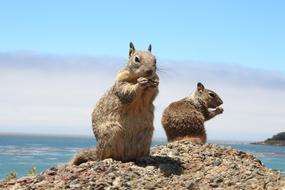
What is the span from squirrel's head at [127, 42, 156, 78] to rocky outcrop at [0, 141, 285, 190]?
5.33 ft

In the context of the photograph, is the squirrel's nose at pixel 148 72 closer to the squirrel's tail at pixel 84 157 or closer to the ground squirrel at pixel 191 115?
the squirrel's tail at pixel 84 157

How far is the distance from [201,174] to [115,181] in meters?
1.63

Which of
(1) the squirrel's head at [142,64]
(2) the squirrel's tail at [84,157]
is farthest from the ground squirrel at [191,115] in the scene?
(1) the squirrel's head at [142,64]

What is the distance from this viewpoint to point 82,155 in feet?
41.0

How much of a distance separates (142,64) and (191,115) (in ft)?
17.8

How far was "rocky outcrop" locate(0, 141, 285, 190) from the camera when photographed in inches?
425

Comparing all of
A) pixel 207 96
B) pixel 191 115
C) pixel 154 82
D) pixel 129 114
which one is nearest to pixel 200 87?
pixel 207 96

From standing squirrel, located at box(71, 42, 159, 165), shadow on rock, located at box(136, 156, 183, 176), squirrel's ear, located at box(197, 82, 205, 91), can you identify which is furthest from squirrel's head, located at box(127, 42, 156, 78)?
squirrel's ear, located at box(197, 82, 205, 91)

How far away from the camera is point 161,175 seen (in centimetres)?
1142

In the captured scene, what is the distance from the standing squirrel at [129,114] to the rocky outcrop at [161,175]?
261mm

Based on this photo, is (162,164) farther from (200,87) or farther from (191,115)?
(200,87)

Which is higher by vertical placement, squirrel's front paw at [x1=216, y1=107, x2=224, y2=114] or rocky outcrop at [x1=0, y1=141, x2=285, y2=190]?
squirrel's front paw at [x1=216, y1=107, x2=224, y2=114]

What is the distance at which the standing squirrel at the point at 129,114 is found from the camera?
1138 centimetres

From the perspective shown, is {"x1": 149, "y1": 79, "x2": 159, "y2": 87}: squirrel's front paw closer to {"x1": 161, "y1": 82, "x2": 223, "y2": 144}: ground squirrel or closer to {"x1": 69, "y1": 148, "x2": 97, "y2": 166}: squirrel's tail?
{"x1": 69, "y1": 148, "x2": 97, "y2": 166}: squirrel's tail
